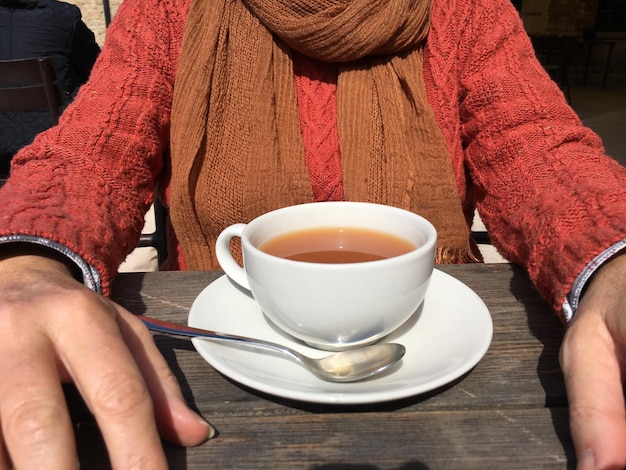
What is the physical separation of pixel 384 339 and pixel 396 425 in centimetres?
11

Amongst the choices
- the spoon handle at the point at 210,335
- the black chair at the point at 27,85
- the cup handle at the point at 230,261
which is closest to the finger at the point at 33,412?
the spoon handle at the point at 210,335

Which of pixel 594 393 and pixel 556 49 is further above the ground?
pixel 594 393

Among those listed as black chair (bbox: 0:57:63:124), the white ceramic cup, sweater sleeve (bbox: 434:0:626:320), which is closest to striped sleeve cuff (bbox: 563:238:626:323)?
sweater sleeve (bbox: 434:0:626:320)

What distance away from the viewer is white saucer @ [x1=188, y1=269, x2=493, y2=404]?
403 millimetres

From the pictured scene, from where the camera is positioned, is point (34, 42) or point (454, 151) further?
point (34, 42)

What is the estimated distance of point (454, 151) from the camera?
92 centimetres

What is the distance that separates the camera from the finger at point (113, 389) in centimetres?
34

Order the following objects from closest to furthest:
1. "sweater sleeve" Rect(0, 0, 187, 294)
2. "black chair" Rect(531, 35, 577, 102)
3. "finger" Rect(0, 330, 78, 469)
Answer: "finger" Rect(0, 330, 78, 469)
"sweater sleeve" Rect(0, 0, 187, 294)
"black chair" Rect(531, 35, 577, 102)

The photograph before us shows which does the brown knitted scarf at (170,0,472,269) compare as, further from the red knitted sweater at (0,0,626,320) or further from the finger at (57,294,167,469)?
the finger at (57,294,167,469)

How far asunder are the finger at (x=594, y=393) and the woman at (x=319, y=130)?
143 mm

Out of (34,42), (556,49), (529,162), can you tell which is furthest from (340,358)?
(556,49)

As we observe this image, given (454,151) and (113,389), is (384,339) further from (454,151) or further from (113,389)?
(454,151)

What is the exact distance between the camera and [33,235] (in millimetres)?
510

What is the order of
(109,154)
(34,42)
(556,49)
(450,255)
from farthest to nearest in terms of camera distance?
(556,49)
(34,42)
(450,255)
(109,154)
